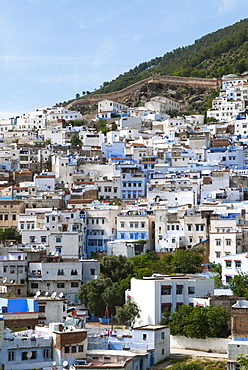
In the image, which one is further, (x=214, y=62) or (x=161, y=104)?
(x=214, y=62)

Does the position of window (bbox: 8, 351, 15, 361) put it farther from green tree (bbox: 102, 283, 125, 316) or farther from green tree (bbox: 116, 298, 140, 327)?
green tree (bbox: 102, 283, 125, 316)

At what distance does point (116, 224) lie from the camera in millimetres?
45938

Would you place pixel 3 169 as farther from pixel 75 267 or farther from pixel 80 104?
pixel 80 104

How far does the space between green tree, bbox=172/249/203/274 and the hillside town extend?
2.38 feet

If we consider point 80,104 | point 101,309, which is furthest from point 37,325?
point 80,104

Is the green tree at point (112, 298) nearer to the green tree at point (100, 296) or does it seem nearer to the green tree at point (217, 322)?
the green tree at point (100, 296)

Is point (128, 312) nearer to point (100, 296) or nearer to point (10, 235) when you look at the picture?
point (100, 296)

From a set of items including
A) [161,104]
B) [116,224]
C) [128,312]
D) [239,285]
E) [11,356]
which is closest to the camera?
[11,356]

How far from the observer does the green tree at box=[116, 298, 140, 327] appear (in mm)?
33906

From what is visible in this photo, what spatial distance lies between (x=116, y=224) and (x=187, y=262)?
7301 mm

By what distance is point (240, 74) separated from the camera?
92.7 m

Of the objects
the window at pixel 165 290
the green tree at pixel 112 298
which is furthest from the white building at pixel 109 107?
the window at pixel 165 290

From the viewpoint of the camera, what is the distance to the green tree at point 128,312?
3391cm

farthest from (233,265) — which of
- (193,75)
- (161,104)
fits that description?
(193,75)
